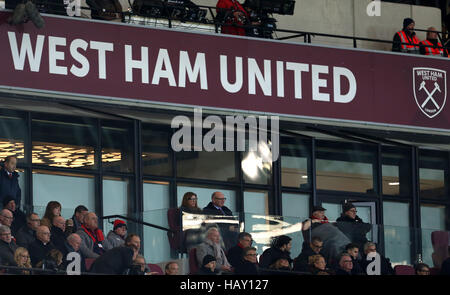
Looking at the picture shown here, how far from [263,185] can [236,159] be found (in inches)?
28.1

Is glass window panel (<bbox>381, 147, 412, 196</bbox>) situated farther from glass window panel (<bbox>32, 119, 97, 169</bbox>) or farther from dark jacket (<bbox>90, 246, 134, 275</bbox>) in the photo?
dark jacket (<bbox>90, 246, 134, 275</bbox>)

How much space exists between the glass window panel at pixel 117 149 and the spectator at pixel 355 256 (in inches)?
204

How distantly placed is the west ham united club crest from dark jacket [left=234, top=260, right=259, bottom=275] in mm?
7394

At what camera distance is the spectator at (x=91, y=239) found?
1877 cm

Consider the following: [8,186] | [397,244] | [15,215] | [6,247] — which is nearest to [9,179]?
[8,186]

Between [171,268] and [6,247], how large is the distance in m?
2.25

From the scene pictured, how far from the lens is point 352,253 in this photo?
20.4 m

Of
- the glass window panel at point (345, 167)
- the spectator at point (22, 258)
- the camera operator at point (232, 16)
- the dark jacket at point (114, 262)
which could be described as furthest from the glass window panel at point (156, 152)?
the spectator at point (22, 258)
